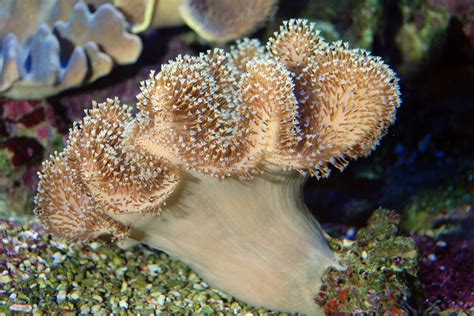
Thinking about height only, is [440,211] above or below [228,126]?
below

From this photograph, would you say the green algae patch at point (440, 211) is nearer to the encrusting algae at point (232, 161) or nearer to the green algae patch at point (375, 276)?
the green algae patch at point (375, 276)

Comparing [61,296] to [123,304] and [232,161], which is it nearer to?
[123,304]

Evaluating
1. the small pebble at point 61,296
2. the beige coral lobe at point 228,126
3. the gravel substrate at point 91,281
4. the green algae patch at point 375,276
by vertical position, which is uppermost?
the beige coral lobe at point 228,126

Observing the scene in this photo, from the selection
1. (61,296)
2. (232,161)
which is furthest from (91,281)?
(232,161)

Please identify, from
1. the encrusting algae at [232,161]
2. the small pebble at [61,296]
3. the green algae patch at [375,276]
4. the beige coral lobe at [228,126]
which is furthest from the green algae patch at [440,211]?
the small pebble at [61,296]

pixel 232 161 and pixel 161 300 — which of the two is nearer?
pixel 232 161

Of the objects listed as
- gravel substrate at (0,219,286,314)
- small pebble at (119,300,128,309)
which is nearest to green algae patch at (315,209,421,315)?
gravel substrate at (0,219,286,314)

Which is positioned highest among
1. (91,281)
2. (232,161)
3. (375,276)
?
(232,161)
